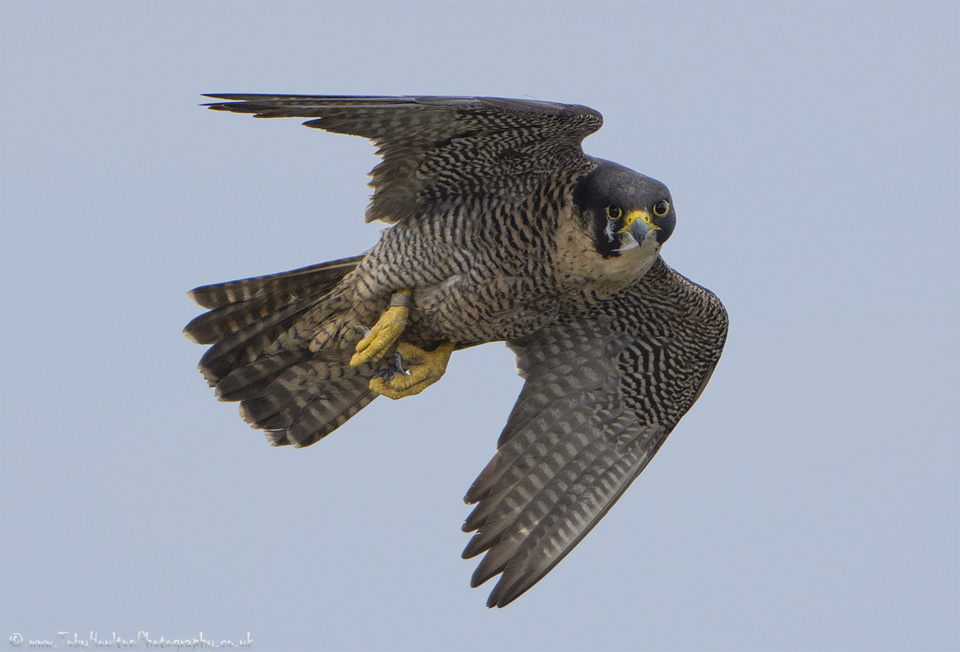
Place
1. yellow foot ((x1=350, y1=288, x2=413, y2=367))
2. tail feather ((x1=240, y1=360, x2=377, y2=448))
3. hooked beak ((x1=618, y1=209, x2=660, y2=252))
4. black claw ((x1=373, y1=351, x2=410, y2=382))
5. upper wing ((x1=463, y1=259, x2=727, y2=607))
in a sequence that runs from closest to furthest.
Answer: hooked beak ((x1=618, y1=209, x2=660, y2=252)) < yellow foot ((x1=350, y1=288, x2=413, y2=367)) < black claw ((x1=373, y1=351, x2=410, y2=382)) < upper wing ((x1=463, y1=259, x2=727, y2=607)) < tail feather ((x1=240, y1=360, x2=377, y2=448))

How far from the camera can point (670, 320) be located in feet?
33.6

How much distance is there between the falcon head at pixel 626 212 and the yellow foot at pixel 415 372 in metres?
1.65

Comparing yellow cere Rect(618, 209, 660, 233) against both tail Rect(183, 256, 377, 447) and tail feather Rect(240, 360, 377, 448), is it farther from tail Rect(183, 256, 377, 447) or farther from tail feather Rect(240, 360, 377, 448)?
tail feather Rect(240, 360, 377, 448)

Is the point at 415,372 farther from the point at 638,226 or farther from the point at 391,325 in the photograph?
the point at 638,226

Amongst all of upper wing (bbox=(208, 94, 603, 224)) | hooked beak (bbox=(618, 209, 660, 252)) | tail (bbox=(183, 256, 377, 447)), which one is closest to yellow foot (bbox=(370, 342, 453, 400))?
tail (bbox=(183, 256, 377, 447))

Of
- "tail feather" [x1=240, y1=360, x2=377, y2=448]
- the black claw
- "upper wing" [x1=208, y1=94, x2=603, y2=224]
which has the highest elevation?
"upper wing" [x1=208, y1=94, x2=603, y2=224]

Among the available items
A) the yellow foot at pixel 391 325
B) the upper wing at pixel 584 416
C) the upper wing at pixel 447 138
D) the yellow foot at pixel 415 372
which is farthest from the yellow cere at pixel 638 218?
the yellow foot at pixel 415 372

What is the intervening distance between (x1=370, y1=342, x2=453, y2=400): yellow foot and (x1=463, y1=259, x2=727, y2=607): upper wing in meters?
0.75

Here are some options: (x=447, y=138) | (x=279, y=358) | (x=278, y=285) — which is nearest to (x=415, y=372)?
(x=279, y=358)

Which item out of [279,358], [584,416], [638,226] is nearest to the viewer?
[638,226]

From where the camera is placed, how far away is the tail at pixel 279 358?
32.6 ft

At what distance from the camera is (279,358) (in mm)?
10141

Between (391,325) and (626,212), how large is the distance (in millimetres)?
1833

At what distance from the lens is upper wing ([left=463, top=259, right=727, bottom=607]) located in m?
10.1
